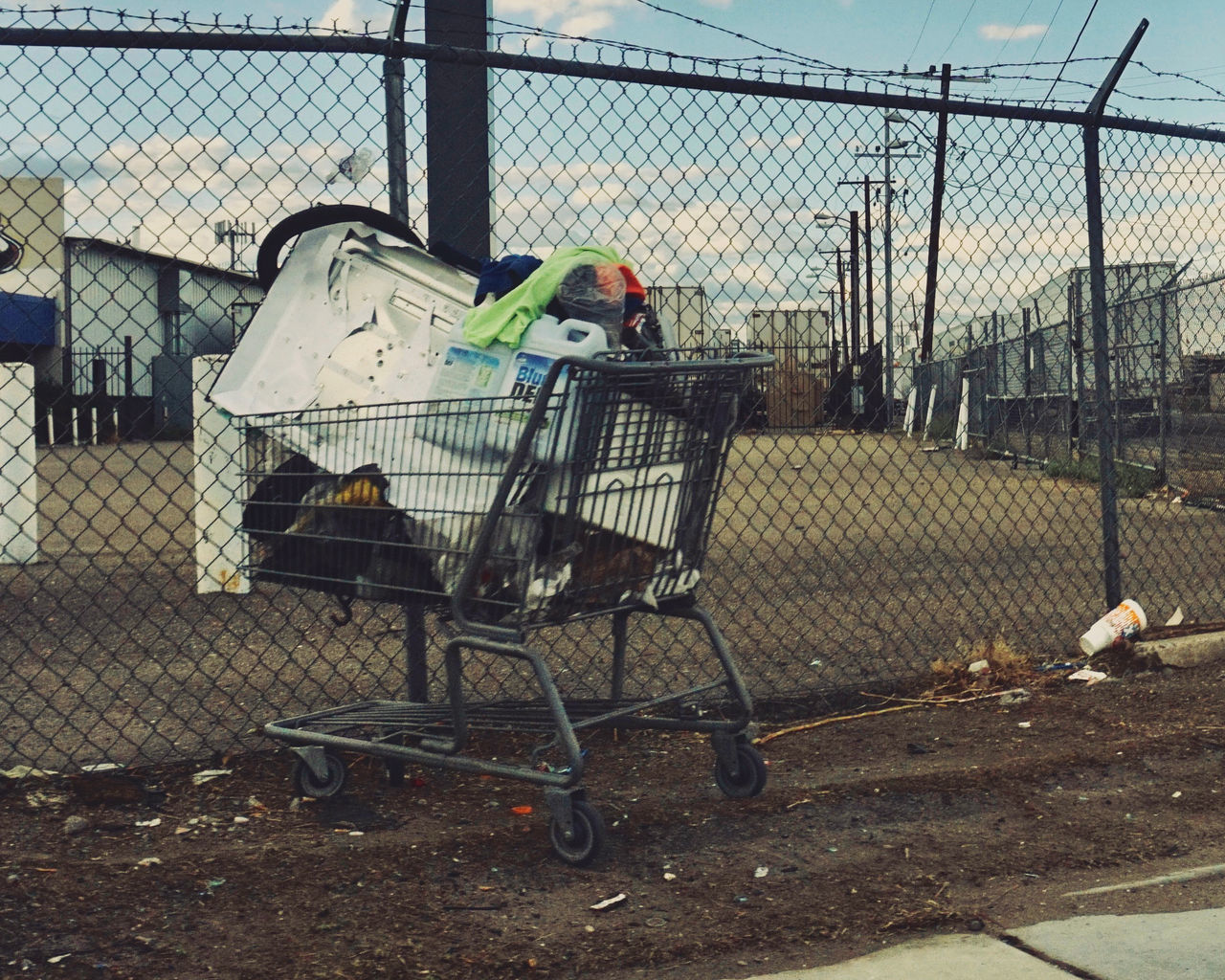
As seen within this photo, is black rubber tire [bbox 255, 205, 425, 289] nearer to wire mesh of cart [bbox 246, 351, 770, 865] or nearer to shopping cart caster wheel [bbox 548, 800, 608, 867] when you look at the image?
wire mesh of cart [bbox 246, 351, 770, 865]

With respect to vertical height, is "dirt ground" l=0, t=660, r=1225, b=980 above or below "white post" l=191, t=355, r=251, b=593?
below

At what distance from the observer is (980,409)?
2088 centimetres

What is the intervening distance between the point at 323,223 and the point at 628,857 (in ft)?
6.28

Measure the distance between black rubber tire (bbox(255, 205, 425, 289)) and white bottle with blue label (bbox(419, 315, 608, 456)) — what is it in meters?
0.56

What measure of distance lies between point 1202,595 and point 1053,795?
349 centimetres

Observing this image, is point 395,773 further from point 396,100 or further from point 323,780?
point 396,100

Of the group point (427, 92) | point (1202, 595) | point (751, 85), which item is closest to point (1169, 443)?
point (1202, 595)

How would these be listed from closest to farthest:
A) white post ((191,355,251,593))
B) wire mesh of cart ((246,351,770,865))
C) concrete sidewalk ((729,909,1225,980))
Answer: concrete sidewalk ((729,909,1225,980)) → wire mesh of cart ((246,351,770,865)) → white post ((191,355,251,593))

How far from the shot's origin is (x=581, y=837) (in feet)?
10.2

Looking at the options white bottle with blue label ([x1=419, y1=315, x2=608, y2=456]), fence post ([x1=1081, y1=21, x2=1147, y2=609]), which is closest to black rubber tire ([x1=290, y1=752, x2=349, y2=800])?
white bottle with blue label ([x1=419, y1=315, x2=608, y2=456])

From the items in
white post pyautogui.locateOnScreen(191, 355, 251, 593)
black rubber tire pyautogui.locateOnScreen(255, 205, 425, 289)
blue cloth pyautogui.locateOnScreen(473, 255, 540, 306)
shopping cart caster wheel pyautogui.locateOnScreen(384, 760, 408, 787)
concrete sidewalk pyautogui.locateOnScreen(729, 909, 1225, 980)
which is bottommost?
Result: concrete sidewalk pyautogui.locateOnScreen(729, 909, 1225, 980)

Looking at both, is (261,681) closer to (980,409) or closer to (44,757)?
(44,757)

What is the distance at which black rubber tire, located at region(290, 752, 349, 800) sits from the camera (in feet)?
11.8

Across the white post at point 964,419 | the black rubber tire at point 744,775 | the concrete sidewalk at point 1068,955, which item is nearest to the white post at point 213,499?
the black rubber tire at point 744,775
